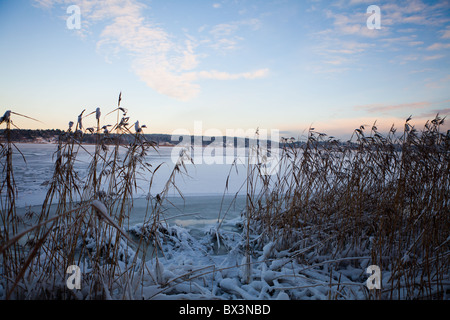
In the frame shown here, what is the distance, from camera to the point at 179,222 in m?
4.10

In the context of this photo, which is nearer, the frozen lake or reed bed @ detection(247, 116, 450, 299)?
reed bed @ detection(247, 116, 450, 299)

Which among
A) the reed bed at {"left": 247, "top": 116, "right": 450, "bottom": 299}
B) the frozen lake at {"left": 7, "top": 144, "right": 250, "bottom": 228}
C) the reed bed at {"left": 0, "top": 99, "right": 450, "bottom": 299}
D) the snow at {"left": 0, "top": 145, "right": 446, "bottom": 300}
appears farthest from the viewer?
the frozen lake at {"left": 7, "top": 144, "right": 250, "bottom": 228}

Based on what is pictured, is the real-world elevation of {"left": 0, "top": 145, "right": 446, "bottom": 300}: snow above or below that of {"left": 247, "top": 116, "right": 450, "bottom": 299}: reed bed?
below

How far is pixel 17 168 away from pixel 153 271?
8.31 metres

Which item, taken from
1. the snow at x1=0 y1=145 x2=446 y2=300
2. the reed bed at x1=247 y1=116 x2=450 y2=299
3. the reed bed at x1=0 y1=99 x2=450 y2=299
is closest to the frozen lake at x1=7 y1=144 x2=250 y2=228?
the snow at x1=0 y1=145 x2=446 y2=300

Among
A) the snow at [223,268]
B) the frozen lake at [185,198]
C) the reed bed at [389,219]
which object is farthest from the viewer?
the frozen lake at [185,198]

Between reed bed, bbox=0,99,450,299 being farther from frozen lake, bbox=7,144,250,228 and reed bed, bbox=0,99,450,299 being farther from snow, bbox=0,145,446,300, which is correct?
frozen lake, bbox=7,144,250,228

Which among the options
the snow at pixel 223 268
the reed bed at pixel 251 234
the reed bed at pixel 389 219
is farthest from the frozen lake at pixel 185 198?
the reed bed at pixel 389 219

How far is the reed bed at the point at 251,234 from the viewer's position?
171 centimetres

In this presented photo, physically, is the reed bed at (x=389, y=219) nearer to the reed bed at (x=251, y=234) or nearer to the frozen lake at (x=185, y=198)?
the reed bed at (x=251, y=234)

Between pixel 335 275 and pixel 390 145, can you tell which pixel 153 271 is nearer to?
pixel 335 275

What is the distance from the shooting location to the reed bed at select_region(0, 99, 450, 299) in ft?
5.62

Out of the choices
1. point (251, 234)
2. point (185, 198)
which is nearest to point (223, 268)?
point (251, 234)
